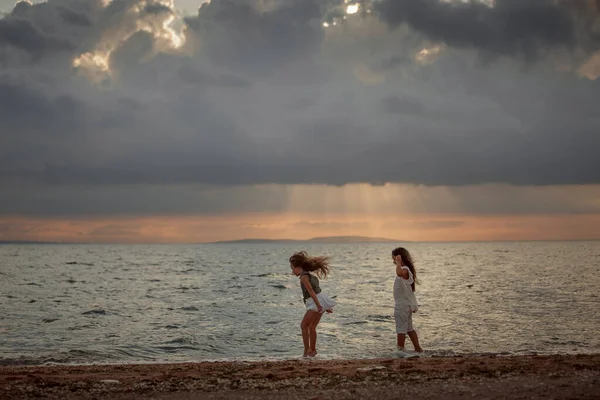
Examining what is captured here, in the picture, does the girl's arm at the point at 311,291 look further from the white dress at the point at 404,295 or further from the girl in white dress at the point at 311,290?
the white dress at the point at 404,295

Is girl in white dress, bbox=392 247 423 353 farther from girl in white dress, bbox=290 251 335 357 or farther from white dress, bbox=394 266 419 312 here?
girl in white dress, bbox=290 251 335 357

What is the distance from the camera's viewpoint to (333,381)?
34.8 feet

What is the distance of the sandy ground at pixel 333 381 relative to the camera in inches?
Result: 373

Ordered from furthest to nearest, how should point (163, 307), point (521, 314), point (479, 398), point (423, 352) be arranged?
point (163, 307), point (521, 314), point (423, 352), point (479, 398)

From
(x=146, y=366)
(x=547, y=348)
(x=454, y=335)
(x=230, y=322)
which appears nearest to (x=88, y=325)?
(x=230, y=322)

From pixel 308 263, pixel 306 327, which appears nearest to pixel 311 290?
pixel 308 263

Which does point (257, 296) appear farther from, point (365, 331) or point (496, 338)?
point (496, 338)

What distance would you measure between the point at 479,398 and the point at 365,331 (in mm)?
12793

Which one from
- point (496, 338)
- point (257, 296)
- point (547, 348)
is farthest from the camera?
point (257, 296)

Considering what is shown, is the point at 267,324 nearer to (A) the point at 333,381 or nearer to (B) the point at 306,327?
(B) the point at 306,327

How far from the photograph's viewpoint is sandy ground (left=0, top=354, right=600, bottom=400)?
9477 millimetres

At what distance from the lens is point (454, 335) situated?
66.7ft

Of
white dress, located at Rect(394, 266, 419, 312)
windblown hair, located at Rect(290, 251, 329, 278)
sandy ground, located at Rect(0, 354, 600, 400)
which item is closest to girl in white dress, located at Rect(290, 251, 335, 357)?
windblown hair, located at Rect(290, 251, 329, 278)

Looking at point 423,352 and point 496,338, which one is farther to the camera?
point 496,338
